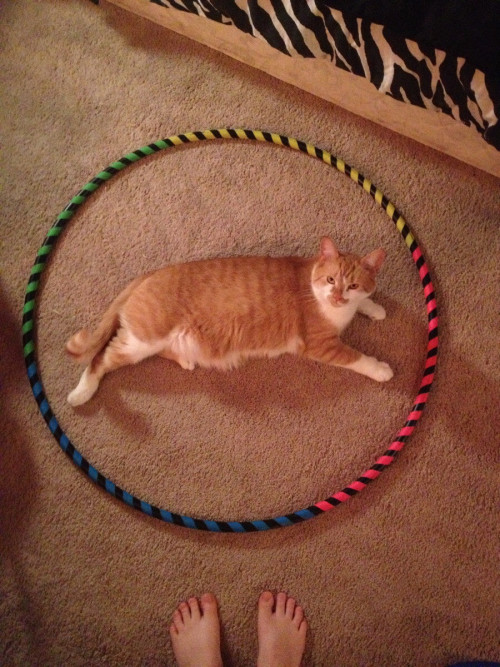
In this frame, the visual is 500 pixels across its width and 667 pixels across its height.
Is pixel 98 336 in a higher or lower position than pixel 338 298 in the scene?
lower

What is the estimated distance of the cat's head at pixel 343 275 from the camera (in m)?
1.49

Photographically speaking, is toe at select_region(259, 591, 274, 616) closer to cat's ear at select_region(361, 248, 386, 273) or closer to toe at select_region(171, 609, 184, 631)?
toe at select_region(171, 609, 184, 631)

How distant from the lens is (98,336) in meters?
1.60

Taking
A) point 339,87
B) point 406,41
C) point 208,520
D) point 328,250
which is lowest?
point 208,520

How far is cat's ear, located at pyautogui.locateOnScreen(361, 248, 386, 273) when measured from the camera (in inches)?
56.8

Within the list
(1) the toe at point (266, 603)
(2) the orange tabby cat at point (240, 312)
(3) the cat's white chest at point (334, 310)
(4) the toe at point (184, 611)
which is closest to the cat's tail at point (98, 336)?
(2) the orange tabby cat at point (240, 312)

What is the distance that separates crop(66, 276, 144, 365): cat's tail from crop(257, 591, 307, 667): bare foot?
96 centimetres

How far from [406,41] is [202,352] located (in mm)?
1067

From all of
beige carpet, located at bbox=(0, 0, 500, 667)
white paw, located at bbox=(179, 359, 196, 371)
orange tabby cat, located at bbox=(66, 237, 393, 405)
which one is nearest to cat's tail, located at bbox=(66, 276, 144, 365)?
orange tabby cat, located at bbox=(66, 237, 393, 405)

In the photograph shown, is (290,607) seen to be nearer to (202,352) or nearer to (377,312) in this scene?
(202,352)

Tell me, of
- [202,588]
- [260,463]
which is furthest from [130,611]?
[260,463]

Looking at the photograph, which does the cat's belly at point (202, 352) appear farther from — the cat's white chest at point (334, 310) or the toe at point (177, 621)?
the toe at point (177, 621)

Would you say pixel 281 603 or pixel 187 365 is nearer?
pixel 281 603

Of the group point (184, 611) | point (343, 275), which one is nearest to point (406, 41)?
point (343, 275)
